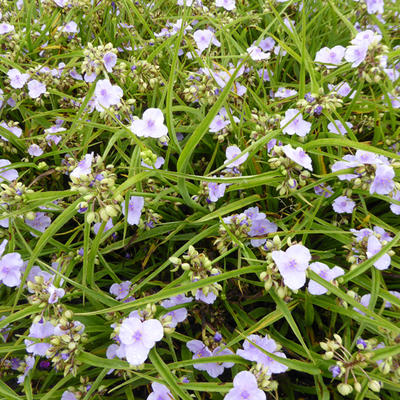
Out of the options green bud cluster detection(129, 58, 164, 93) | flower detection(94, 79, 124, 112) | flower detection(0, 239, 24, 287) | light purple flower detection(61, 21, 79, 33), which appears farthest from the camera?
light purple flower detection(61, 21, 79, 33)

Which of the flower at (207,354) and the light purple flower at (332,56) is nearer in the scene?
the flower at (207,354)

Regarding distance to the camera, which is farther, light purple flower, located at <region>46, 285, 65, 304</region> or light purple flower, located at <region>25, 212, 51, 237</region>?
light purple flower, located at <region>25, 212, 51, 237</region>

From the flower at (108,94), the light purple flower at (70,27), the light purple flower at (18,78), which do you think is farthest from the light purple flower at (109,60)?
the light purple flower at (70,27)

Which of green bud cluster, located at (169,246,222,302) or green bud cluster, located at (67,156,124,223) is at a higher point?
green bud cluster, located at (67,156,124,223)

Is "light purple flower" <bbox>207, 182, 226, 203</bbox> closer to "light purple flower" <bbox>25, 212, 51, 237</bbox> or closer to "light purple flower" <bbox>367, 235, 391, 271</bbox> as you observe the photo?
"light purple flower" <bbox>367, 235, 391, 271</bbox>

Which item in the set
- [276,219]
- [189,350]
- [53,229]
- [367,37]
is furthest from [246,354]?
[367,37]

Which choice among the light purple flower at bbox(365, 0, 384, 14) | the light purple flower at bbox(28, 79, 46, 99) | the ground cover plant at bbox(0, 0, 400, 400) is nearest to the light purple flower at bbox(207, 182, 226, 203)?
the ground cover plant at bbox(0, 0, 400, 400)

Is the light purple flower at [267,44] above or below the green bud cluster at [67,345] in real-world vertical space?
above

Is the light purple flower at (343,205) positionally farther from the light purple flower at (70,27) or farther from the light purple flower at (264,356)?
the light purple flower at (70,27)

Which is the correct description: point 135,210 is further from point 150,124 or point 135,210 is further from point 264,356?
point 264,356
